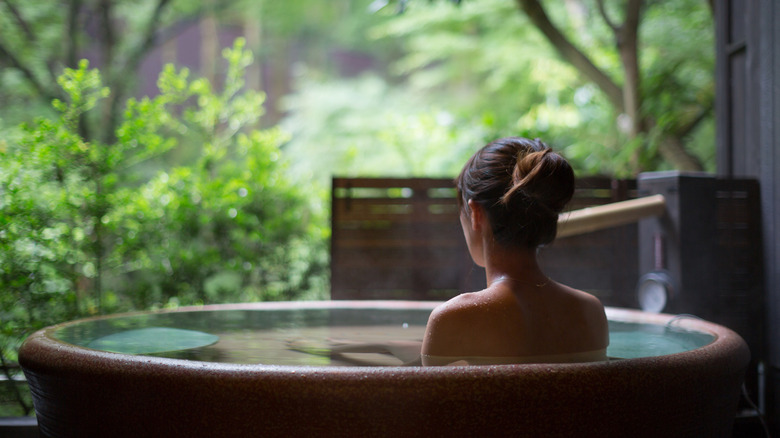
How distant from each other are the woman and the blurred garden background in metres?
2.12

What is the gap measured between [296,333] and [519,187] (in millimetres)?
1135

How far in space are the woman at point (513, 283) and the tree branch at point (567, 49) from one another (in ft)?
13.2

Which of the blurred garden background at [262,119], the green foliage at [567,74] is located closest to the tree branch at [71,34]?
the blurred garden background at [262,119]

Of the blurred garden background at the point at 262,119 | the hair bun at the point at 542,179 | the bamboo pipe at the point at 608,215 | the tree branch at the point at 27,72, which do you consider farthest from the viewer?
the tree branch at the point at 27,72

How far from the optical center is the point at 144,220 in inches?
136

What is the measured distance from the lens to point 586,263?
11.2ft

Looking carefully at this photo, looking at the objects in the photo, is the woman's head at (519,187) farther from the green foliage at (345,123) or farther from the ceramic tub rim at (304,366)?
the green foliage at (345,123)

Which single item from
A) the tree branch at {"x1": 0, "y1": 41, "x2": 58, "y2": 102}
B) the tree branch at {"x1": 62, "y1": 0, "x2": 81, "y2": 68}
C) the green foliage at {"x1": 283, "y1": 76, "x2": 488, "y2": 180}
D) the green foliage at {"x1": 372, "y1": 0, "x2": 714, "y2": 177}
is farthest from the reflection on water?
the green foliage at {"x1": 283, "y1": 76, "x2": 488, "y2": 180}

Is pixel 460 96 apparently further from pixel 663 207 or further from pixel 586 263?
pixel 663 207

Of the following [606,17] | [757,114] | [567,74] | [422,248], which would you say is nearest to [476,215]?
[757,114]

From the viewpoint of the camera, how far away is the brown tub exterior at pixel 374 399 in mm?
943

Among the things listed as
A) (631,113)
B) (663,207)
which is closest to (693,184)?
(663,207)

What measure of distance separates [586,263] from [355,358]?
2.15 metres

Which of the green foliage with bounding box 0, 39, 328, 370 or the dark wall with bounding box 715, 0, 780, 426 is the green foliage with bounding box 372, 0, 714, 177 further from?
the green foliage with bounding box 0, 39, 328, 370
